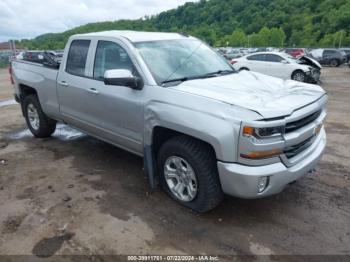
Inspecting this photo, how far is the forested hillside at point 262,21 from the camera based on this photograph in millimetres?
80562

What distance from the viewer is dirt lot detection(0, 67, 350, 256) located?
317 cm

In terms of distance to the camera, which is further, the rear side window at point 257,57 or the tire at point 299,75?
the rear side window at point 257,57

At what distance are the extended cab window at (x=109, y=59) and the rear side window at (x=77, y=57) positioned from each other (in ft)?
0.98

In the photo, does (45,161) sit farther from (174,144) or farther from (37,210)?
(174,144)

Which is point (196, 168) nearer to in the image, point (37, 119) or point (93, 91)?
point (93, 91)

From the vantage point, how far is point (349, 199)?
13.1 feet

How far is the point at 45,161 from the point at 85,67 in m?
1.67

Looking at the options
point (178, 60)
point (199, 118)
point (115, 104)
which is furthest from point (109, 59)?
point (199, 118)

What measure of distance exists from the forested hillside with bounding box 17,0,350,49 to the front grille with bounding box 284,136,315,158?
75.0 meters

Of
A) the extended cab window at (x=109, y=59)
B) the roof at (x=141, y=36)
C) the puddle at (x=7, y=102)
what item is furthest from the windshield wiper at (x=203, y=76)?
the puddle at (x=7, y=102)

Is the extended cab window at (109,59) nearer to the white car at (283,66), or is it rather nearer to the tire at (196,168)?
the tire at (196,168)

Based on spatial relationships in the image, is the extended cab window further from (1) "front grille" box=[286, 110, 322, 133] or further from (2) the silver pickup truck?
(1) "front grille" box=[286, 110, 322, 133]

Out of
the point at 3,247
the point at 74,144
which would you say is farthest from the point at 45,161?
the point at 3,247

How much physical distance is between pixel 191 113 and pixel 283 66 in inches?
508
